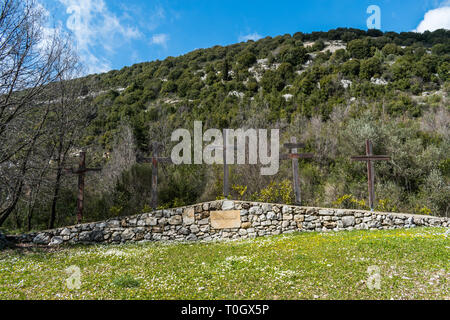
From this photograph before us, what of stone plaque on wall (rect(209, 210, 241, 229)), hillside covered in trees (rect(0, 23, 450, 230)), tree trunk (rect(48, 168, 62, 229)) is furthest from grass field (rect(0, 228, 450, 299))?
hillside covered in trees (rect(0, 23, 450, 230))

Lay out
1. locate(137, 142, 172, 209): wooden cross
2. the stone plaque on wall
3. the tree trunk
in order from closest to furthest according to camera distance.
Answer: the stone plaque on wall → locate(137, 142, 172, 209): wooden cross → the tree trunk

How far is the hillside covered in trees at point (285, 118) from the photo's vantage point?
41.9 ft

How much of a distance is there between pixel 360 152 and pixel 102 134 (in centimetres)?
2023

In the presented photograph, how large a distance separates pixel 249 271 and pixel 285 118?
19.7 meters

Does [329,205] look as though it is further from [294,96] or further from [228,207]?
[294,96]

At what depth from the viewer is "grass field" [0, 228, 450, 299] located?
4.46m

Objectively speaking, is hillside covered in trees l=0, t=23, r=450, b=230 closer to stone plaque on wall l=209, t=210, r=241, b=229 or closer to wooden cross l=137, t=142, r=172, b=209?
wooden cross l=137, t=142, r=172, b=209

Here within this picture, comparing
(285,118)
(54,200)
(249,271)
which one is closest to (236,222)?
A: (249,271)

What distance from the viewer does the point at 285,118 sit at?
78.1 feet

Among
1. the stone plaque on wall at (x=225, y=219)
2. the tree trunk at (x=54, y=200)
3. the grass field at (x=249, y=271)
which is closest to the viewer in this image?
the grass field at (x=249, y=271)

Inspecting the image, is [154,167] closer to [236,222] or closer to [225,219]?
[225,219]

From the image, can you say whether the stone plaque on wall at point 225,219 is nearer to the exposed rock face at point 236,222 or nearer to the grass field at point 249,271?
the exposed rock face at point 236,222

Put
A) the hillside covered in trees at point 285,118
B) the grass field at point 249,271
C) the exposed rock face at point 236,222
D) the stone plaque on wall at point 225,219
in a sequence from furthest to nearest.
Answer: the hillside covered in trees at point 285,118
the stone plaque on wall at point 225,219
the exposed rock face at point 236,222
the grass field at point 249,271

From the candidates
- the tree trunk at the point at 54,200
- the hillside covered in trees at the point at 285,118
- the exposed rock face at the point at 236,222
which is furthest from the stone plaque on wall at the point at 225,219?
the tree trunk at the point at 54,200
